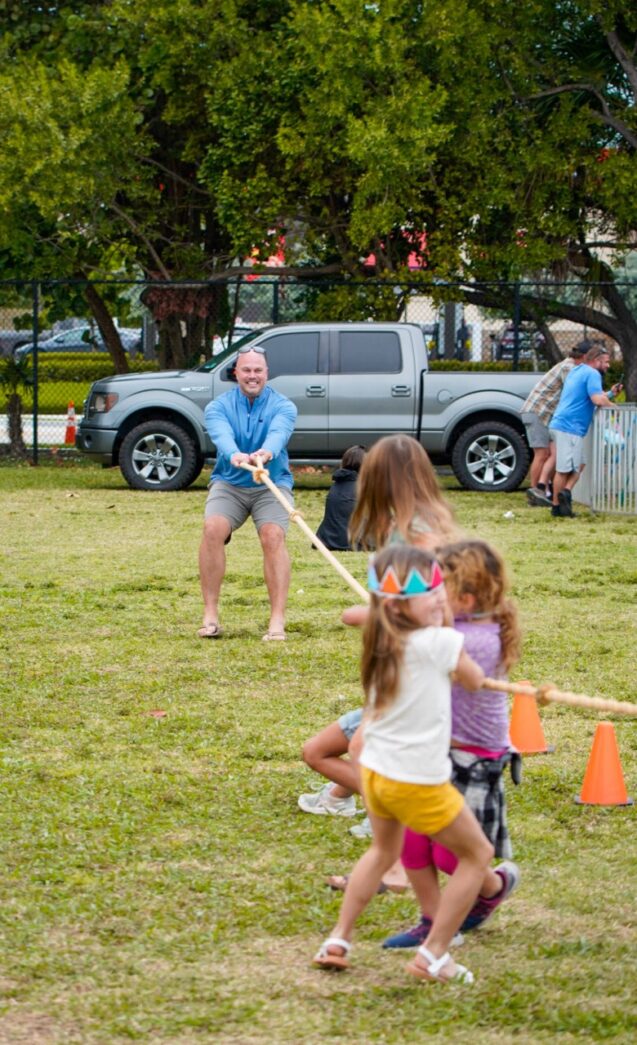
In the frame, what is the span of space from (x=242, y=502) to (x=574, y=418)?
276 inches

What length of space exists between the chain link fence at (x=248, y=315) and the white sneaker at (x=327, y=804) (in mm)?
15586

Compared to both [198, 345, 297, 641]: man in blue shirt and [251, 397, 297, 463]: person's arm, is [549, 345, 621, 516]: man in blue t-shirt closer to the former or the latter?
[198, 345, 297, 641]: man in blue shirt

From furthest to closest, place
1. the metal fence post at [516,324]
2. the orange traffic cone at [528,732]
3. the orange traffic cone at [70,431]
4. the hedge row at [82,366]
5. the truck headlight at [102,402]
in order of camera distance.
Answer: the hedge row at [82,366] → the orange traffic cone at [70,431] → the metal fence post at [516,324] → the truck headlight at [102,402] → the orange traffic cone at [528,732]

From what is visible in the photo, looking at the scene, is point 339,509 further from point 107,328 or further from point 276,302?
point 107,328

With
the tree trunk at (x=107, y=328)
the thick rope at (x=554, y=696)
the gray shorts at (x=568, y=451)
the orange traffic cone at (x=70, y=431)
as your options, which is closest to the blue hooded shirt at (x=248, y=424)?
the thick rope at (x=554, y=696)

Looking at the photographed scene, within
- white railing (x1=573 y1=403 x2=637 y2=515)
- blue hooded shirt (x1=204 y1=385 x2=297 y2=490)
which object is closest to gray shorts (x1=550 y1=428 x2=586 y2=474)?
white railing (x1=573 y1=403 x2=637 y2=515)

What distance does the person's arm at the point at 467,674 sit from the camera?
412 centimetres

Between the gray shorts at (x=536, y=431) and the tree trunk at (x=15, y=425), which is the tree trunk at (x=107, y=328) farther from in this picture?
the gray shorts at (x=536, y=431)

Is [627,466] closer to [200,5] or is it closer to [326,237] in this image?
[326,237]

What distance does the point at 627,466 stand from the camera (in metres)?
15.7

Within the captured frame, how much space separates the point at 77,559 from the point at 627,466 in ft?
19.1

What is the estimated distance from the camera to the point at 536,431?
1700 centimetres

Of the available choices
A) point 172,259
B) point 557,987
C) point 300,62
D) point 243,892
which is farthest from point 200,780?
point 172,259

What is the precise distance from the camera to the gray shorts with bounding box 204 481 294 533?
9.18 metres
